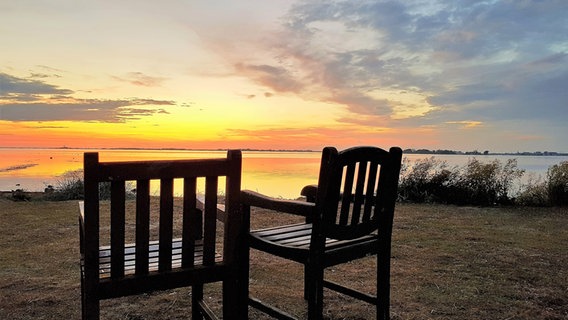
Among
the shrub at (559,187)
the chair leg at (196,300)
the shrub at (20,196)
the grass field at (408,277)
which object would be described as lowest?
the shrub at (20,196)

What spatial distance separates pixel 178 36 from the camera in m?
7.14

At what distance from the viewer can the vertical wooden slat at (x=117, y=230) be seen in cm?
192

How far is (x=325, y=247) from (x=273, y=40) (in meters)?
7.03

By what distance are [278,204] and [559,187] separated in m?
8.56

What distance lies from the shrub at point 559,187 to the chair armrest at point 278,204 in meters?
8.34

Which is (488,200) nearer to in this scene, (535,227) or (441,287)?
(535,227)

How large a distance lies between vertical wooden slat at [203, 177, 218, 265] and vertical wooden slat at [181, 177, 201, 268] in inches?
2.6

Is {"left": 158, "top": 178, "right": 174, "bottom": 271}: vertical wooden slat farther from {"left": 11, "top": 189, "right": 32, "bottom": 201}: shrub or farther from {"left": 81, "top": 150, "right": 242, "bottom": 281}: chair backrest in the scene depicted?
{"left": 11, "top": 189, "right": 32, "bottom": 201}: shrub

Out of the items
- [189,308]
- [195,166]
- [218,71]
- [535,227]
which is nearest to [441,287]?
[189,308]

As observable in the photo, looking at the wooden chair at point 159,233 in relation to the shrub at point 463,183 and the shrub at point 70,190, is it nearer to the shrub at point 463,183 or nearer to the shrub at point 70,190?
the shrub at point 70,190

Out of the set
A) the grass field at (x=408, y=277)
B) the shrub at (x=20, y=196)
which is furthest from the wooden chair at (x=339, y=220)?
the shrub at (x=20, y=196)

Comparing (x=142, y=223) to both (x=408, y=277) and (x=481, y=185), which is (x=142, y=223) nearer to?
(x=408, y=277)

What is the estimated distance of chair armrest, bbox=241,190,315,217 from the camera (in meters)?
2.23

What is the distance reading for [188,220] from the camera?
211cm
